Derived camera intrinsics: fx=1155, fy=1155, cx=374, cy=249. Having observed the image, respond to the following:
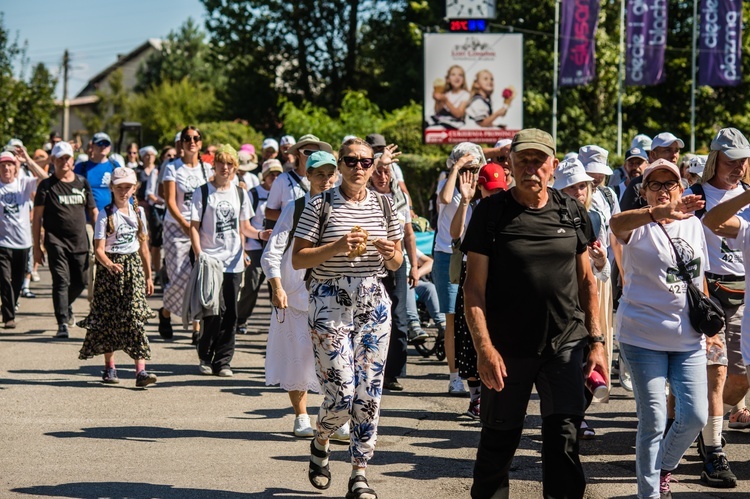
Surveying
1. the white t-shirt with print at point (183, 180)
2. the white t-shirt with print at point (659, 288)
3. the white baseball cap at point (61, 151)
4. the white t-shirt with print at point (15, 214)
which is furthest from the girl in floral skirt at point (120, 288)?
the white t-shirt with print at point (659, 288)

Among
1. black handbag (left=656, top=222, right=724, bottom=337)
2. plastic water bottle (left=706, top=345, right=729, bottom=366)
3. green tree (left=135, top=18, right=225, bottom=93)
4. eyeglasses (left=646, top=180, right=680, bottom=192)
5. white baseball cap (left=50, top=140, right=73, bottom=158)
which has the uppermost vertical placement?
green tree (left=135, top=18, right=225, bottom=93)

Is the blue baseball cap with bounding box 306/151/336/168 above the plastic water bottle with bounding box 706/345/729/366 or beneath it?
above

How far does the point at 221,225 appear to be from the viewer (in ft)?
35.0

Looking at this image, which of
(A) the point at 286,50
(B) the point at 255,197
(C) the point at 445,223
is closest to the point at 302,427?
(C) the point at 445,223

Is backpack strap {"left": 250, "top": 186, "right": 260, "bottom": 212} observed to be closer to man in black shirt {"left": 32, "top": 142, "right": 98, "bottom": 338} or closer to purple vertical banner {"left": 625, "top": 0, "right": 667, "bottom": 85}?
man in black shirt {"left": 32, "top": 142, "right": 98, "bottom": 338}

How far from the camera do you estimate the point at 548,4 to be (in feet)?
135

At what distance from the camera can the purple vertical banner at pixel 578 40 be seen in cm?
3164

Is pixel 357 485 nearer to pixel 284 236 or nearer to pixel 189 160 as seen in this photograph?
pixel 284 236

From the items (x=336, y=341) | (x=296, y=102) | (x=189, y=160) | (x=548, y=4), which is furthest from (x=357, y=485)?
(x=296, y=102)

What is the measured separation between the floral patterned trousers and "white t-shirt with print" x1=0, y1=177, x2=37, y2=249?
844 cm

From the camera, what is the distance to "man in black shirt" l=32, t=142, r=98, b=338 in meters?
13.4

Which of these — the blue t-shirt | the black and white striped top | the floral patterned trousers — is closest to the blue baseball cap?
the black and white striped top

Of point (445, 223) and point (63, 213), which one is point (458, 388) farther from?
point (63, 213)

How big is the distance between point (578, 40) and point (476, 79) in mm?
7441
